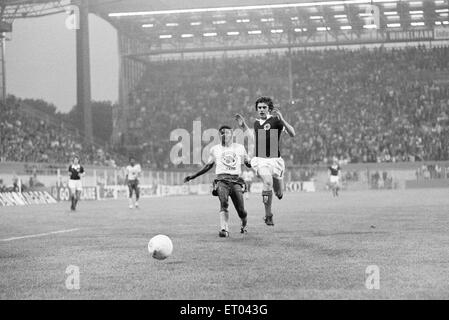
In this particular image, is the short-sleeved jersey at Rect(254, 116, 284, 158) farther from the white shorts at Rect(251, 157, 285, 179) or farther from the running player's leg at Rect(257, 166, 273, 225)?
the running player's leg at Rect(257, 166, 273, 225)

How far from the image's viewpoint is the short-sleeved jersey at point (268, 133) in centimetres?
1532

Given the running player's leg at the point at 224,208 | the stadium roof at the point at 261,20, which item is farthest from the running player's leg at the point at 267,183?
the stadium roof at the point at 261,20

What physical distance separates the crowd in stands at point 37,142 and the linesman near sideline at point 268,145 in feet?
95.2

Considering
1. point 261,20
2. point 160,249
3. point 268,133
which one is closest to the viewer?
point 160,249

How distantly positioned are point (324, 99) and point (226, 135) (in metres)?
54.5

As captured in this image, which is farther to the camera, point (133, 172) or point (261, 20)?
point (261, 20)

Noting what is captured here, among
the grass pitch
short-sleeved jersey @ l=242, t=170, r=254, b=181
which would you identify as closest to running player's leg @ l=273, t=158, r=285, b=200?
the grass pitch

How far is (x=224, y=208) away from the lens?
13.4 m

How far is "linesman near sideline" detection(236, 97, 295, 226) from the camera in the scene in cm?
1515

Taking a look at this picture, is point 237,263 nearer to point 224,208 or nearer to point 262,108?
point 224,208

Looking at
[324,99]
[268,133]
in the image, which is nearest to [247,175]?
[324,99]

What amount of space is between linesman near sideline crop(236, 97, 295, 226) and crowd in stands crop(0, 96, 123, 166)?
2902 cm

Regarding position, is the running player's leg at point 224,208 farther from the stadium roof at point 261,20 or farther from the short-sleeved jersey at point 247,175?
the stadium roof at point 261,20

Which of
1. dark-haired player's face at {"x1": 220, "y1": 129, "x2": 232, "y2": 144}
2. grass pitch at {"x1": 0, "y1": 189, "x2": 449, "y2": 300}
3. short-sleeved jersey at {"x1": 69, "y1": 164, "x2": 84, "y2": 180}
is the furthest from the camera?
short-sleeved jersey at {"x1": 69, "y1": 164, "x2": 84, "y2": 180}
